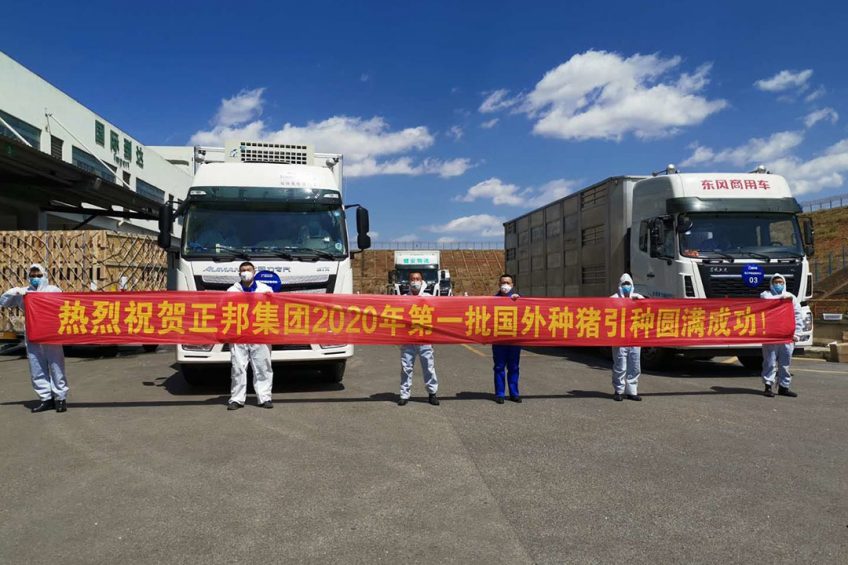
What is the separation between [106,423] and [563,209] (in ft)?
38.7

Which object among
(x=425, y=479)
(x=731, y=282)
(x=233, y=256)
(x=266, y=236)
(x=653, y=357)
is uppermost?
(x=266, y=236)

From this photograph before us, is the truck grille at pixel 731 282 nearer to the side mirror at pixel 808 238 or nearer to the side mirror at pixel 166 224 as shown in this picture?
the side mirror at pixel 808 238

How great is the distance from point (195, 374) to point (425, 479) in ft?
18.3

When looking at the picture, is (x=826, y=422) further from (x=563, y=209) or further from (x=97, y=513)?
(x=563, y=209)

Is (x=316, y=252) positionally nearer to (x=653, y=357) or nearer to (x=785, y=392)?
(x=653, y=357)

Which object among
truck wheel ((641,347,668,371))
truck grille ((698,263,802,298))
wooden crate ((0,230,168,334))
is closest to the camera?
truck grille ((698,263,802,298))

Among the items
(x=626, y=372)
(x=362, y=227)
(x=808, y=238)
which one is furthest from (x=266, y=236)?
(x=808, y=238)

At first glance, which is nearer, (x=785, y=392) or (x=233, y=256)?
(x=233, y=256)

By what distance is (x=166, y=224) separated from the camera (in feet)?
29.3

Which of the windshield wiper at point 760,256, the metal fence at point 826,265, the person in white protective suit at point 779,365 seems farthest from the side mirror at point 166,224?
the metal fence at point 826,265

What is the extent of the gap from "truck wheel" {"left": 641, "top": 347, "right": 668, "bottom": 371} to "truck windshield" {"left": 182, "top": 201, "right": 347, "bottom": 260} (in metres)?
6.46

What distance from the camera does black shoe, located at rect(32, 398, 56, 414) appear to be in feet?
25.3

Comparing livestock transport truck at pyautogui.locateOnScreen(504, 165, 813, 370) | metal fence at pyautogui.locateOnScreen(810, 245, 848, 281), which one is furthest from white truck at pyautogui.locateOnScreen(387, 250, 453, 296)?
livestock transport truck at pyautogui.locateOnScreen(504, 165, 813, 370)

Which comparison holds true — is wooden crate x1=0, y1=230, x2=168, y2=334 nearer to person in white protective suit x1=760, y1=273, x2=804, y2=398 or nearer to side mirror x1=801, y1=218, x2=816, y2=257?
person in white protective suit x1=760, y1=273, x2=804, y2=398
